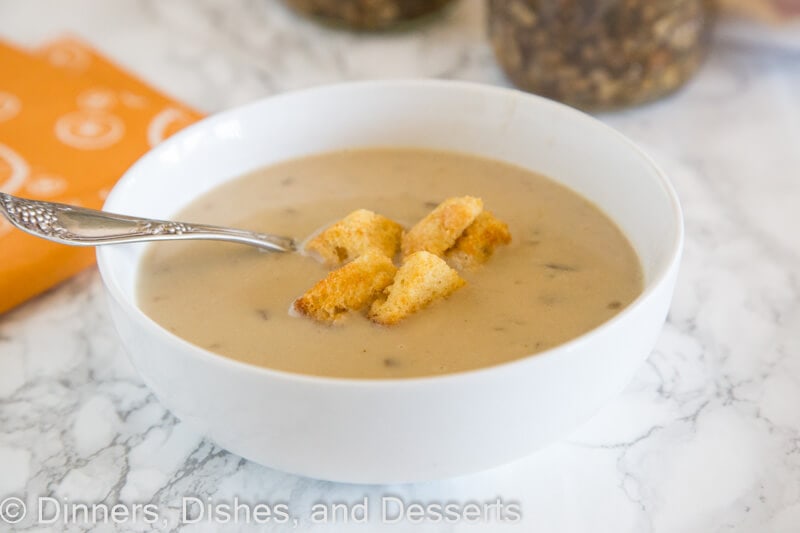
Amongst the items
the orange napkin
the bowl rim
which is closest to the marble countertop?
the orange napkin

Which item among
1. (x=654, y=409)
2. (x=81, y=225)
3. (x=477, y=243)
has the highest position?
(x=81, y=225)

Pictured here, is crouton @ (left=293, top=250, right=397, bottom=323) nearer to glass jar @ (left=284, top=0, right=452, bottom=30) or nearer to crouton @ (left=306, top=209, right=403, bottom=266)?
crouton @ (left=306, top=209, right=403, bottom=266)

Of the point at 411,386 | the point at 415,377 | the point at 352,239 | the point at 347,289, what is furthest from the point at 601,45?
the point at 411,386

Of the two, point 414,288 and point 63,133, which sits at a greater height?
point 414,288

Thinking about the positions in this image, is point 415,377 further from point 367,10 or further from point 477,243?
point 367,10

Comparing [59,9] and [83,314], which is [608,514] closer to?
[83,314]

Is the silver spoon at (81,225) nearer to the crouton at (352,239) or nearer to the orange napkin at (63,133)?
the crouton at (352,239)
